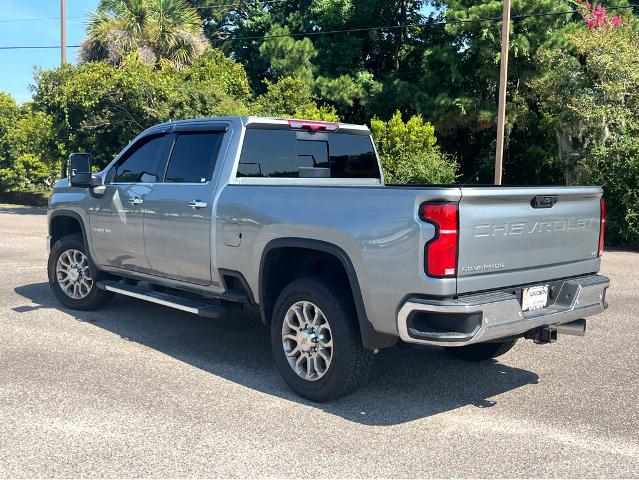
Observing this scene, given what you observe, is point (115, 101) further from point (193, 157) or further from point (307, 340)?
point (307, 340)

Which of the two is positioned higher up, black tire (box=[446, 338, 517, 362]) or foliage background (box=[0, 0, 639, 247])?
foliage background (box=[0, 0, 639, 247])

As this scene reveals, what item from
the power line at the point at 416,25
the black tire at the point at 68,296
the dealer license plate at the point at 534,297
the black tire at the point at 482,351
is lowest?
the black tire at the point at 482,351

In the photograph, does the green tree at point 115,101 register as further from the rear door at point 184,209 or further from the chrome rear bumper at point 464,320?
the chrome rear bumper at point 464,320

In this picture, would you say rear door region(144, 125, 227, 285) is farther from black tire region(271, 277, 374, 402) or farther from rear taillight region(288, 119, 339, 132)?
A: black tire region(271, 277, 374, 402)

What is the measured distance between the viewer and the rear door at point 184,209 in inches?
224

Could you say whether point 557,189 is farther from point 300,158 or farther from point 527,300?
point 300,158

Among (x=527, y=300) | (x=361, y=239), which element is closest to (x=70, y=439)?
(x=361, y=239)

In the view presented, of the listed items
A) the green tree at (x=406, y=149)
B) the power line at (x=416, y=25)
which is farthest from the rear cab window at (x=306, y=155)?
the power line at (x=416, y=25)

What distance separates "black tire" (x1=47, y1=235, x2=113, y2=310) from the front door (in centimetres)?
33

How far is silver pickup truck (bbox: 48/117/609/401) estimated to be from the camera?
13.7 feet

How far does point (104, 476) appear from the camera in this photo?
11.9ft

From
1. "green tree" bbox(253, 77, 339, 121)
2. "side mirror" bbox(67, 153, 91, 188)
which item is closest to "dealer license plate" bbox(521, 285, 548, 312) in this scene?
"side mirror" bbox(67, 153, 91, 188)

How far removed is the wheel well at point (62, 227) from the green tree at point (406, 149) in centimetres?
1126

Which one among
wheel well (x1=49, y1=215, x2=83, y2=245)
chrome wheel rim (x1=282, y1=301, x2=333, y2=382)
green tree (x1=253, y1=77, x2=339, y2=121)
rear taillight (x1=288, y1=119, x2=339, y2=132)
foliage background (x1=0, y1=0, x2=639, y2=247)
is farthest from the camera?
green tree (x1=253, y1=77, x2=339, y2=121)
